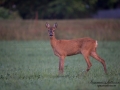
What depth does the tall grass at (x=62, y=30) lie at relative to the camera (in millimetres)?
32656

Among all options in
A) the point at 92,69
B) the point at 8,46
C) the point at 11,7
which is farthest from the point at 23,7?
the point at 92,69

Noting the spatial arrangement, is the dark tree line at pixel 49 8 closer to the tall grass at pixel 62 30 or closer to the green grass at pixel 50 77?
the tall grass at pixel 62 30

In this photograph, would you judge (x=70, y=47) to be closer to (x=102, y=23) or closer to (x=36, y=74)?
(x=36, y=74)

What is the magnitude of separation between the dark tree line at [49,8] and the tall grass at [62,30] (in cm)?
869

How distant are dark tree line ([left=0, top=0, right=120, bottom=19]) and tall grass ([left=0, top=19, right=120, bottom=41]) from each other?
342 inches

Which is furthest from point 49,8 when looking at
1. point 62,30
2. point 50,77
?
point 50,77

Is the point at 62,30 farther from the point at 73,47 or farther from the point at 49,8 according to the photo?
the point at 73,47

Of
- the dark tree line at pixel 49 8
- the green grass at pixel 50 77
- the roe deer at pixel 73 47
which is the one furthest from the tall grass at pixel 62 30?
the roe deer at pixel 73 47

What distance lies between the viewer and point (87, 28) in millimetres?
34125

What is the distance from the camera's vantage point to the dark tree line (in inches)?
1729

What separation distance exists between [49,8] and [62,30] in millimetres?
11323

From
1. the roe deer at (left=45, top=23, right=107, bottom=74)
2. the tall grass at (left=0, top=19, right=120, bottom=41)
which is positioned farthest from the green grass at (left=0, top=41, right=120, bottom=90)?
the tall grass at (left=0, top=19, right=120, bottom=41)

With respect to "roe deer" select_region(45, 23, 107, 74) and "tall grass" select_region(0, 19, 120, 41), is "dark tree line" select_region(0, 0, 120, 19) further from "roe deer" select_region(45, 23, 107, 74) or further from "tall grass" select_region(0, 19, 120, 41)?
"roe deer" select_region(45, 23, 107, 74)

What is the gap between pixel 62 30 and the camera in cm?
3338
